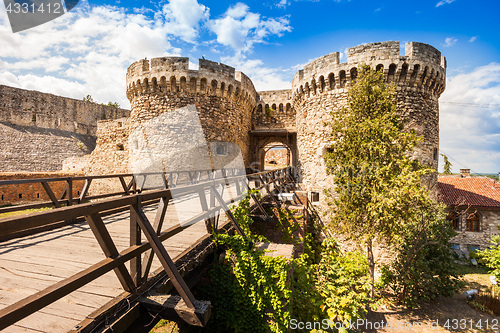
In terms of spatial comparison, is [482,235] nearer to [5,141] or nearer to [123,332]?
[123,332]

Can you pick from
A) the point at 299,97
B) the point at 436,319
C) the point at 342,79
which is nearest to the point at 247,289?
the point at 436,319

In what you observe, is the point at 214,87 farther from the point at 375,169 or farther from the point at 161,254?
the point at 161,254

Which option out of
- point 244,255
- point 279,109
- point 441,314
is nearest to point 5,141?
point 279,109

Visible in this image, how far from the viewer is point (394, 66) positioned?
9969mm

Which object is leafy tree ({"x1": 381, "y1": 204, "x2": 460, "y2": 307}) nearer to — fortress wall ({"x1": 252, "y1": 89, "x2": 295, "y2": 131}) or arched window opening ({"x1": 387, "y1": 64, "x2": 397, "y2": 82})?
arched window opening ({"x1": 387, "y1": 64, "x2": 397, "y2": 82})

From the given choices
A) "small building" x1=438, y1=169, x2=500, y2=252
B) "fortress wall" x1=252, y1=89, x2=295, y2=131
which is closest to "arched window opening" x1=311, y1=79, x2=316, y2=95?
"fortress wall" x1=252, y1=89, x2=295, y2=131

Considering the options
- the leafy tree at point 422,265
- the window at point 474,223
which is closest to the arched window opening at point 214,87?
the leafy tree at point 422,265

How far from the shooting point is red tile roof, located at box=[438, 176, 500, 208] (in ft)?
50.2

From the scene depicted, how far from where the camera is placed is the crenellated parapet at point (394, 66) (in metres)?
9.82

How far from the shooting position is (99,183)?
611 inches

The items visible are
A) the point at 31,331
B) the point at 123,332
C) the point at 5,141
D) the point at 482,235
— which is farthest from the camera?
the point at 5,141

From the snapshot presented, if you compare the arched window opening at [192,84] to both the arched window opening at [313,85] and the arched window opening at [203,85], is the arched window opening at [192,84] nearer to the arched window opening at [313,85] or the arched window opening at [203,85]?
the arched window opening at [203,85]

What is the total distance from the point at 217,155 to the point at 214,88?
3.61 meters

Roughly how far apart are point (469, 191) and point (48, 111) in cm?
3501
